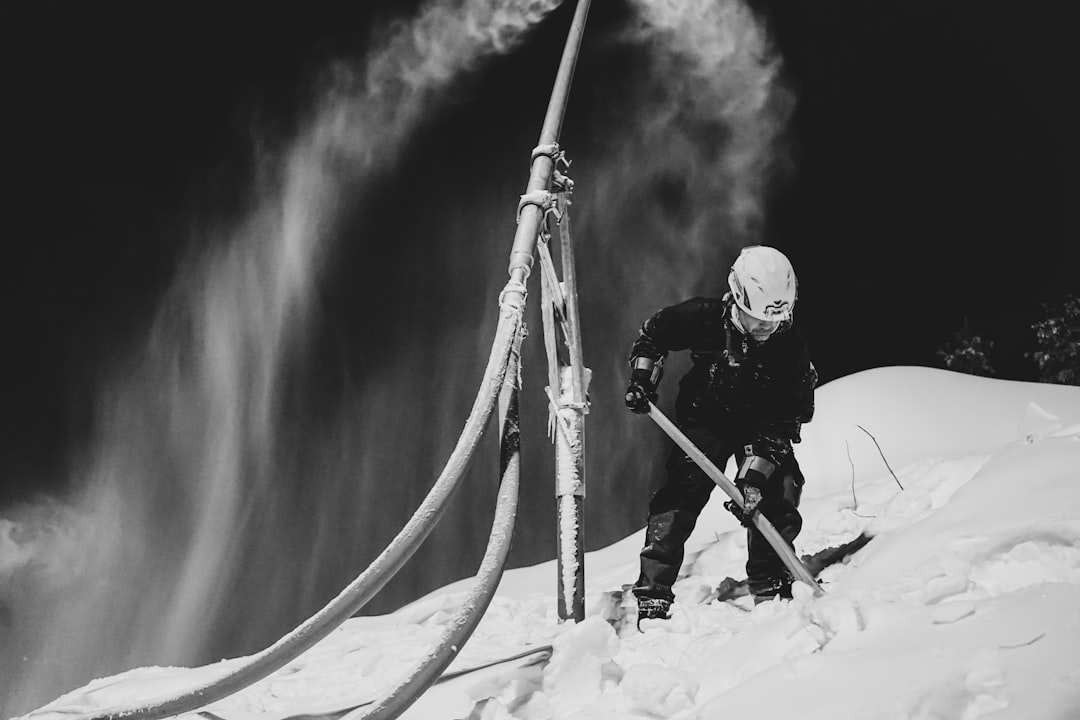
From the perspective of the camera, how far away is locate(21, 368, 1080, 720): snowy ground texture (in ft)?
5.23

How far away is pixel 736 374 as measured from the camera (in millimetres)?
3299

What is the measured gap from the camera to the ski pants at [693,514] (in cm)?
322

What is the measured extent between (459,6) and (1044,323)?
39.3 feet

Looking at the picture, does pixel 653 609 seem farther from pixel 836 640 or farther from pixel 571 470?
pixel 836 640

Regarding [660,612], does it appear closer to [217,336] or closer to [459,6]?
[217,336]

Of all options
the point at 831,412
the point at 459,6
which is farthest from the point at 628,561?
the point at 459,6

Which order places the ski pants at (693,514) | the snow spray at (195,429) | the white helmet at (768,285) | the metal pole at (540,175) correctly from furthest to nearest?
1. the snow spray at (195,429)
2. the ski pants at (693,514)
3. the white helmet at (768,285)
4. the metal pole at (540,175)

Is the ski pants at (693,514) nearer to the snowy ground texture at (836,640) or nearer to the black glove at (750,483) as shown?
the black glove at (750,483)

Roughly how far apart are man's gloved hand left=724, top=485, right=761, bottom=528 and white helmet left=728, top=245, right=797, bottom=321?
733 millimetres

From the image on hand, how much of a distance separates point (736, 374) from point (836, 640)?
1.52 metres

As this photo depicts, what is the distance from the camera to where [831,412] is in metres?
6.15

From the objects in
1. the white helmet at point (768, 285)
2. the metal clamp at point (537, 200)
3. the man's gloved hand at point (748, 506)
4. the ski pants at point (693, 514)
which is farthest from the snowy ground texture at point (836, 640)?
the metal clamp at point (537, 200)

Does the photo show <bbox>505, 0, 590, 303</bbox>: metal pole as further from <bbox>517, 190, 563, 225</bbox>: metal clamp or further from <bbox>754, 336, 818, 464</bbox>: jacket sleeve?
<bbox>754, 336, 818, 464</bbox>: jacket sleeve

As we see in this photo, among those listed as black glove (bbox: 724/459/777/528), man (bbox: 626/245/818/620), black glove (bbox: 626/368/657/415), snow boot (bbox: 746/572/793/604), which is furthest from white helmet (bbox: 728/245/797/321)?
snow boot (bbox: 746/572/793/604)
